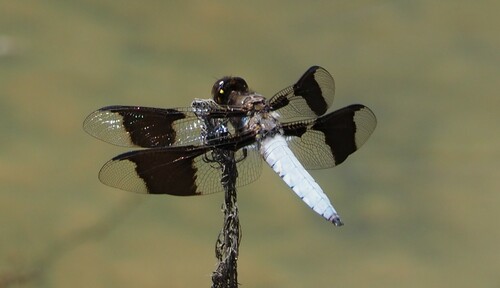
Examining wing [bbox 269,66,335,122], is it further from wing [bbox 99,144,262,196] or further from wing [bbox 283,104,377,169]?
wing [bbox 99,144,262,196]

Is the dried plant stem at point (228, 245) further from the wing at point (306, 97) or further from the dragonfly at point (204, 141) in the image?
the wing at point (306, 97)

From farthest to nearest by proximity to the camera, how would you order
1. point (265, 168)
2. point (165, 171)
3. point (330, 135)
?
point (265, 168) → point (330, 135) → point (165, 171)

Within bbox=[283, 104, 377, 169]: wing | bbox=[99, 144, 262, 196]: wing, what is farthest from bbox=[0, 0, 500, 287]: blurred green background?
bbox=[99, 144, 262, 196]: wing

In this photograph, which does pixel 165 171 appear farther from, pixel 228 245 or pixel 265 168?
pixel 265 168

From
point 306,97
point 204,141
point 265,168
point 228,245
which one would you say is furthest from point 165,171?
point 265,168

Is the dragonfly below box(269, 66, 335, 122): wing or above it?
below

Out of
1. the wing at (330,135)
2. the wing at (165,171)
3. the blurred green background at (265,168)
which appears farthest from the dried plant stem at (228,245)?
the blurred green background at (265,168)

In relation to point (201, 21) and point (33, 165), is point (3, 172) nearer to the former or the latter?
point (33, 165)
